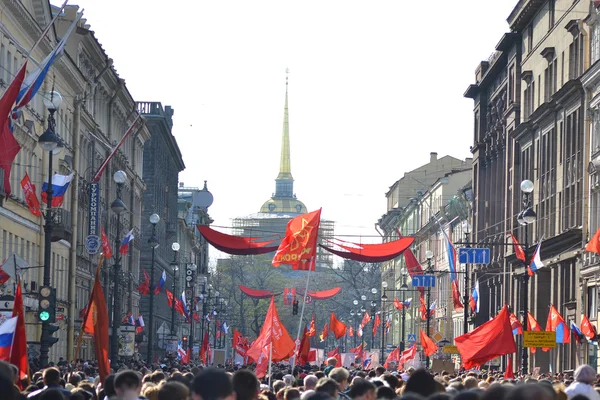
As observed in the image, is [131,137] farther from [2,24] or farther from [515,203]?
[2,24]

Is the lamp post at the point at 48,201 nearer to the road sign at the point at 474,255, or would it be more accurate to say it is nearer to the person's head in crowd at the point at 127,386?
the person's head in crowd at the point at 127,386

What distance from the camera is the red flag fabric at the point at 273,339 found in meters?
30.4

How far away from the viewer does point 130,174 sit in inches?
3413

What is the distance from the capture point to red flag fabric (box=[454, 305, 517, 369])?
102 feet

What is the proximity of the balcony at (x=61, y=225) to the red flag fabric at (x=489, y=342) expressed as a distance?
22868 mm

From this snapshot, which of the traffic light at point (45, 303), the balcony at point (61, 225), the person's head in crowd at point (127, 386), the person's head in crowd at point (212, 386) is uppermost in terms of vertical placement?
the balcony at point (61, 225)

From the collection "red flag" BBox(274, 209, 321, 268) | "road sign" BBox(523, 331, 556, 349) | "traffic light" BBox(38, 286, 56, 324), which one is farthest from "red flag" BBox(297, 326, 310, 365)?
"traffic light" BBox(38, 286, 56, 324)

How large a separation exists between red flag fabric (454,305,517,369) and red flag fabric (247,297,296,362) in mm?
3897

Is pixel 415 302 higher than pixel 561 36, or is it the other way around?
pixel 561 36

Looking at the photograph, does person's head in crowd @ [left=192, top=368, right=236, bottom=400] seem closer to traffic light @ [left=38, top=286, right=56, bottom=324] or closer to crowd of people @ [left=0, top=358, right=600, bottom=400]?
crowd of people @ [left=0, top=358, right=600, bottom=400]

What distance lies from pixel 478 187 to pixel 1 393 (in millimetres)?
80812

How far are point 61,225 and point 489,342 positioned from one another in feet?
84.7

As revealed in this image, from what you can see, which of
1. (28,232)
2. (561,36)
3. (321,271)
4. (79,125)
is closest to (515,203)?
(561,36)

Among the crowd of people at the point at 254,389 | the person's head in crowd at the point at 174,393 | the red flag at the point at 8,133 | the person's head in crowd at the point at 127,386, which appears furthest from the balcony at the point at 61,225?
the person's head in crowd at the point at 174,393
